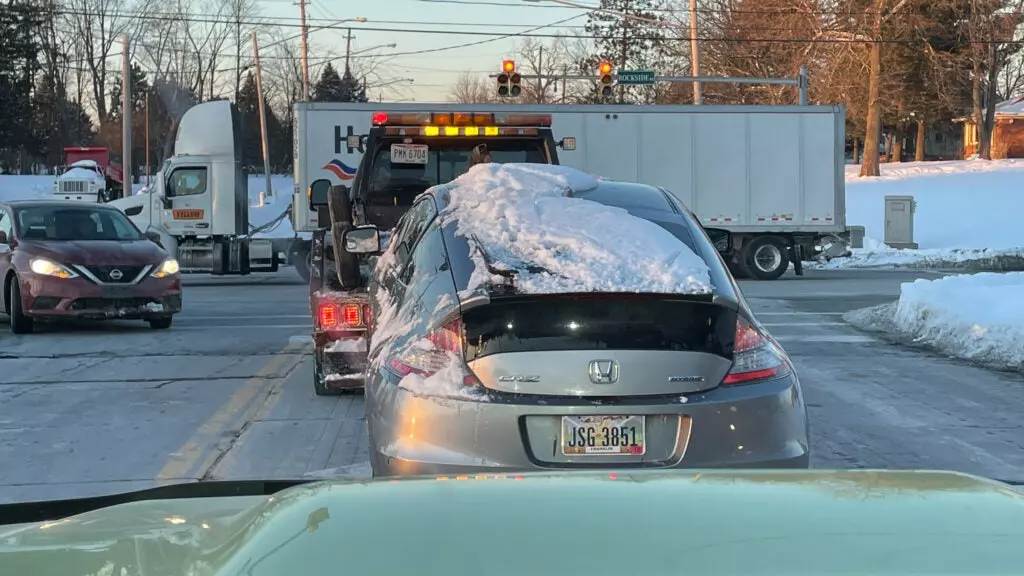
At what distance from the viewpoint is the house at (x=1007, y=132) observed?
6619 cm

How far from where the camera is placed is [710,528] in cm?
Answer: 213

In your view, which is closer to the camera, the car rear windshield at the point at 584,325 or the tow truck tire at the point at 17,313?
the car rear windshield at the point at 584,325

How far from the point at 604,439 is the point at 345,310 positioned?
402cm

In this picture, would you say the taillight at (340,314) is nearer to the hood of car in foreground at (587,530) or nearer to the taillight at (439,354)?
the taillight at (439,354)

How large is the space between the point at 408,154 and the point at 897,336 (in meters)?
6.54

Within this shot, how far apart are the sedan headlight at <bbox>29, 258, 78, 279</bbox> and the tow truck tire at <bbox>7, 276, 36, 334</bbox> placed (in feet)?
1.17

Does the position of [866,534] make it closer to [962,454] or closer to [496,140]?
[962,454]

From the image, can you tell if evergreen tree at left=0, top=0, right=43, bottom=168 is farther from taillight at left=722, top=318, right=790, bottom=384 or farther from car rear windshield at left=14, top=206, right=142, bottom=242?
taillight at left=722, top=318, right=790, bottom=384

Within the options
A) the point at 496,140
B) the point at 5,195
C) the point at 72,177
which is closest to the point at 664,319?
the point at 496,140

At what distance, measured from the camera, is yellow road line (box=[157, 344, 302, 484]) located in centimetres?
637

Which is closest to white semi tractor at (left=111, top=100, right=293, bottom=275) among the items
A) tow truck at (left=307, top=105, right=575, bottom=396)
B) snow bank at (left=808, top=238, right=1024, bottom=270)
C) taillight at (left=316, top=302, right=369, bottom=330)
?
tow truck at (left=307, top=105, right=575, bottom=396)

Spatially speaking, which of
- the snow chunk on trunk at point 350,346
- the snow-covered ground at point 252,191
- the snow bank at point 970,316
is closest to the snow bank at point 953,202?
the snow bank at point 970,316

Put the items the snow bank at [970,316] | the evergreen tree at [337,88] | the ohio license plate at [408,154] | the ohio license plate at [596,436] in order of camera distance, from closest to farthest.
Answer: the ohio license plate at [596,436] → the ohio license plate at [408,154] → the snow bank at [970,316] → the evergreen tree at [337,88]

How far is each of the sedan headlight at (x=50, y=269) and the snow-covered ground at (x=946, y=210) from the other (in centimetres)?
2053
